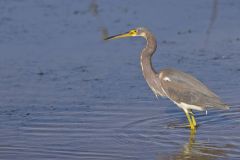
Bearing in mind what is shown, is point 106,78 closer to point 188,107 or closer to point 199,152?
point 188,107

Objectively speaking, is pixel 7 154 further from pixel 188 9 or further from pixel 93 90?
pixel 188 9

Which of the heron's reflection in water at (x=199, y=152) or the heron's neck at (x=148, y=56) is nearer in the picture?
the heron's reflection in water at (x=199, y=152)

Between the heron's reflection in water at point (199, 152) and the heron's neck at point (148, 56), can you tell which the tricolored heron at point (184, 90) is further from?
the heron's reflection in water at point (199, 152)

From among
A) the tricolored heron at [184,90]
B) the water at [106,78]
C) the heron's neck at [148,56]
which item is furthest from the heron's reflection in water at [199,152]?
the heron's neck at [148,56]

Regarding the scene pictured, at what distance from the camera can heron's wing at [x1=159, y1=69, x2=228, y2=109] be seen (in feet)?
30.0

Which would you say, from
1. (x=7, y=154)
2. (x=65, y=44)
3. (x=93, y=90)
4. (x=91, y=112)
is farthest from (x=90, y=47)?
(x=7, y=154)

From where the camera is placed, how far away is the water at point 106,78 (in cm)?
842

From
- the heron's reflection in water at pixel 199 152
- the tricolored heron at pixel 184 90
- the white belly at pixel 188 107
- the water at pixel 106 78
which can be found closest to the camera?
the heron's reflection in water at pixel 199 152

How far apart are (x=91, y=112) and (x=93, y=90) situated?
928 millimetres

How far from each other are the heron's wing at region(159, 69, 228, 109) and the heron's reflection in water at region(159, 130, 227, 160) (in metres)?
0.76

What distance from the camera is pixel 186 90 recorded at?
30.4ft

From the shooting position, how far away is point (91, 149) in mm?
8234

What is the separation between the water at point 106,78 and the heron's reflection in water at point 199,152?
0.03 ft

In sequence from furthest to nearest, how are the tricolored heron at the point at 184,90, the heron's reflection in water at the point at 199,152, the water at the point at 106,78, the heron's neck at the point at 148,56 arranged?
the heron's neck at the point at 148,56
the tricolored heron at the point at 184,90
the water at the point at 106,78
the heron's reflection in water at the point at 199,152
